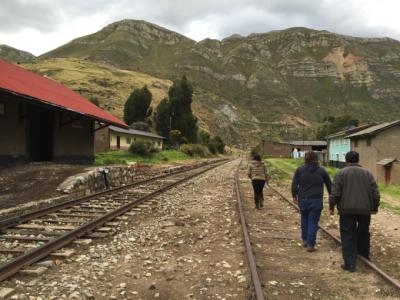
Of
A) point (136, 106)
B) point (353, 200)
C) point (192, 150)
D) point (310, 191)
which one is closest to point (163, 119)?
point (136, 106)

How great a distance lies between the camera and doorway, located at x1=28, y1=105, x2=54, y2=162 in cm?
Result: 2066

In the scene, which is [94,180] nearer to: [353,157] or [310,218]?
[310,218]

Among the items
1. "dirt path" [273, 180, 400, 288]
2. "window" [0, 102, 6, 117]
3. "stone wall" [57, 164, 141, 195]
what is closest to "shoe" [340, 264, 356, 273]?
"dirt path" [273, 180, 400, 288]

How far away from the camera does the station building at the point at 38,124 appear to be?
16.9m

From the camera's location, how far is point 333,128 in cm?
10900

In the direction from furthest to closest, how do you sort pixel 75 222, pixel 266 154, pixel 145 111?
pixel 266 154, pixel 145 111, pixel 75 222

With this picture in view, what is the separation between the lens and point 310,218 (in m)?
7.94

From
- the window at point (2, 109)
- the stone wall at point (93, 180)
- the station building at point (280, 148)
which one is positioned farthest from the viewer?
the station building at point (280, 148)

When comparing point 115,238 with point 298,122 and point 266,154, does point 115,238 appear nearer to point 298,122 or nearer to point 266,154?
point 266,154

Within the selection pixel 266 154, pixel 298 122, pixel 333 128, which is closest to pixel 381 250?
pixel 266 154

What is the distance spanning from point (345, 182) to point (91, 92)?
96.5 m

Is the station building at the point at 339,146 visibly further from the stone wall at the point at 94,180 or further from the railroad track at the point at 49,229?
the railroad track at the point at 49,229

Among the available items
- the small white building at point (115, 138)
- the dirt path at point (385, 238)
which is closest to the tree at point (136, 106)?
the small white building at point (115, 138)

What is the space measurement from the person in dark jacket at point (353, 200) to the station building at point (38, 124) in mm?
11815
